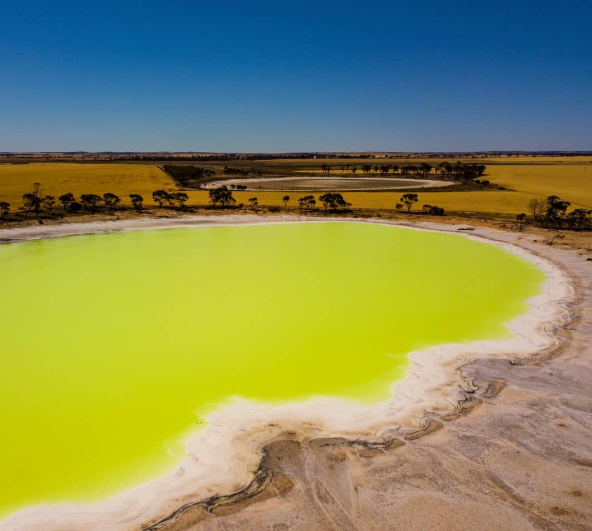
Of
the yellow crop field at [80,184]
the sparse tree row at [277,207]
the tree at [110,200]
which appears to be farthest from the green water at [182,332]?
the yellow crop field at [80,184]

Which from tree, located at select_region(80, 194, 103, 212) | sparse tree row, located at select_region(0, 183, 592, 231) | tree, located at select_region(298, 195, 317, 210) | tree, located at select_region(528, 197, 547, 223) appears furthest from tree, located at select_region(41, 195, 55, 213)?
tree, located at select_region(528, 197, 547, 223)

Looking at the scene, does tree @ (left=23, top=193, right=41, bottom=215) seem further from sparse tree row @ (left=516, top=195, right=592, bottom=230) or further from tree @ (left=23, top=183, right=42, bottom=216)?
sparse tree row @ (left=516, top=195, right=592, bottom=230)

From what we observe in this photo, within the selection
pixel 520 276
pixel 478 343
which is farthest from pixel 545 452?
pixel 520 276

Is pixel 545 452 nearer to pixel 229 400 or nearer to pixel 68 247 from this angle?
pixel 229 400

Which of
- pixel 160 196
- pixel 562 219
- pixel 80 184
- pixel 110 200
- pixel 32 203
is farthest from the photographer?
pixel 80 184

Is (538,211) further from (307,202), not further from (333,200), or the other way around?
(307,202)

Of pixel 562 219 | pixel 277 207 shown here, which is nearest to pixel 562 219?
pixel 562 219
